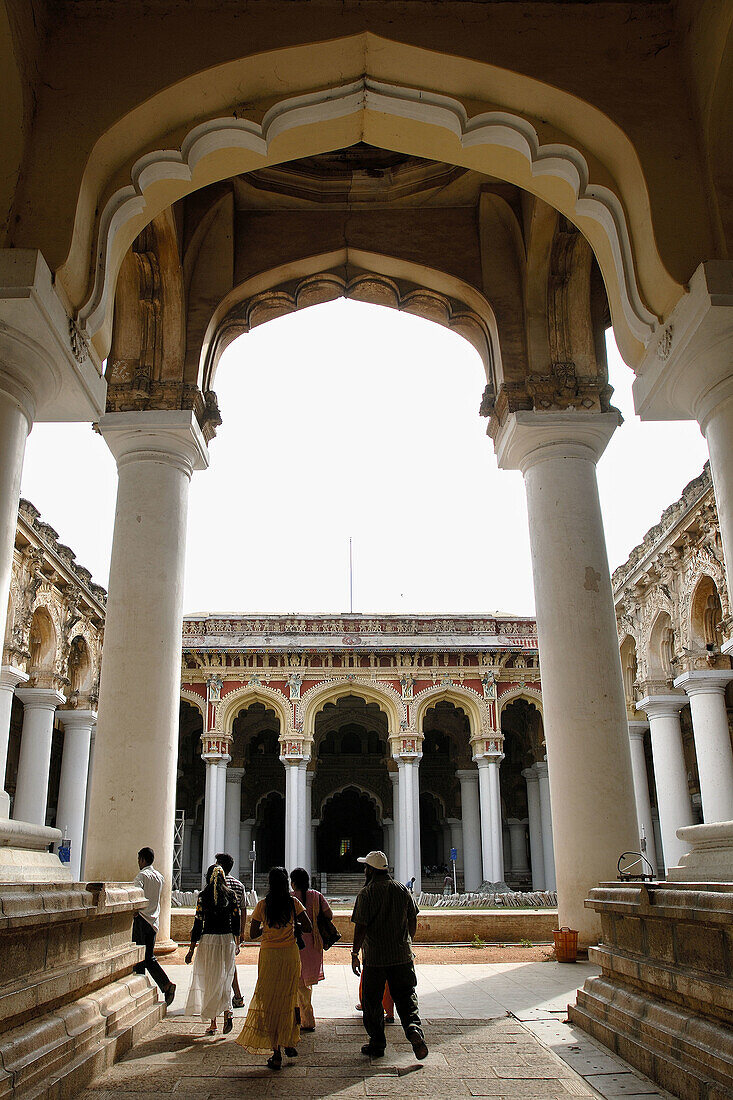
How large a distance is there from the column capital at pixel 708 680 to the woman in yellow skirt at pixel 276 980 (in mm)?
11138

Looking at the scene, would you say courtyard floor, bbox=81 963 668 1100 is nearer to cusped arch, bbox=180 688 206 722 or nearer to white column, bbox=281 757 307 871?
white column, bbox=281 757 307 871

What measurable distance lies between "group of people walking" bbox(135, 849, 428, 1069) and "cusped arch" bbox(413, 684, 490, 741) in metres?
17.9

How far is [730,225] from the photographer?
4.55 metres

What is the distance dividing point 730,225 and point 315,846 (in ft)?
86.1

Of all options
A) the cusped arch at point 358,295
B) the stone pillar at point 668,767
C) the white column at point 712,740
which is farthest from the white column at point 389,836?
the cusped arch at point 358,295

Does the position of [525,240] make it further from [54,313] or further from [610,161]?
[54,313]

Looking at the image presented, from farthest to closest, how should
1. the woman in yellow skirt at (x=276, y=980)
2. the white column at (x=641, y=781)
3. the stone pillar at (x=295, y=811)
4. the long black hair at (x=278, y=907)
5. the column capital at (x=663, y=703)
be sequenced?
the stone pillar at (x=295, y=811) < the white column at (x=641, y=781) < the column capital at (x=663, y=703) < the long black hair at (x=278, y=907) < the woman in yellow skirt at (x=276, y=980)

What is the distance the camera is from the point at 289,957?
414 cm

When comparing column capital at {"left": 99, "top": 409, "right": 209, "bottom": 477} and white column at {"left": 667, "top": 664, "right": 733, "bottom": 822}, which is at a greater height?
column capital at {"left": 99, "top": 409, "right": 209, "bottom": 477}

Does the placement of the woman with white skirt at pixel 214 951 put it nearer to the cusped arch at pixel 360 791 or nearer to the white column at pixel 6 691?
the white column at pixel 6 691

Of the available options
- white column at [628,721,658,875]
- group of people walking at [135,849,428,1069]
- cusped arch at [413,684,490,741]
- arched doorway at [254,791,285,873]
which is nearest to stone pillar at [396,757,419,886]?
cusped arch at [413,684,490,741]

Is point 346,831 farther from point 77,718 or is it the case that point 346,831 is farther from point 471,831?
point 77,718

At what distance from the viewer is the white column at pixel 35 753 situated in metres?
15.0

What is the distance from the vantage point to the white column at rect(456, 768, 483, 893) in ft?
74.5
